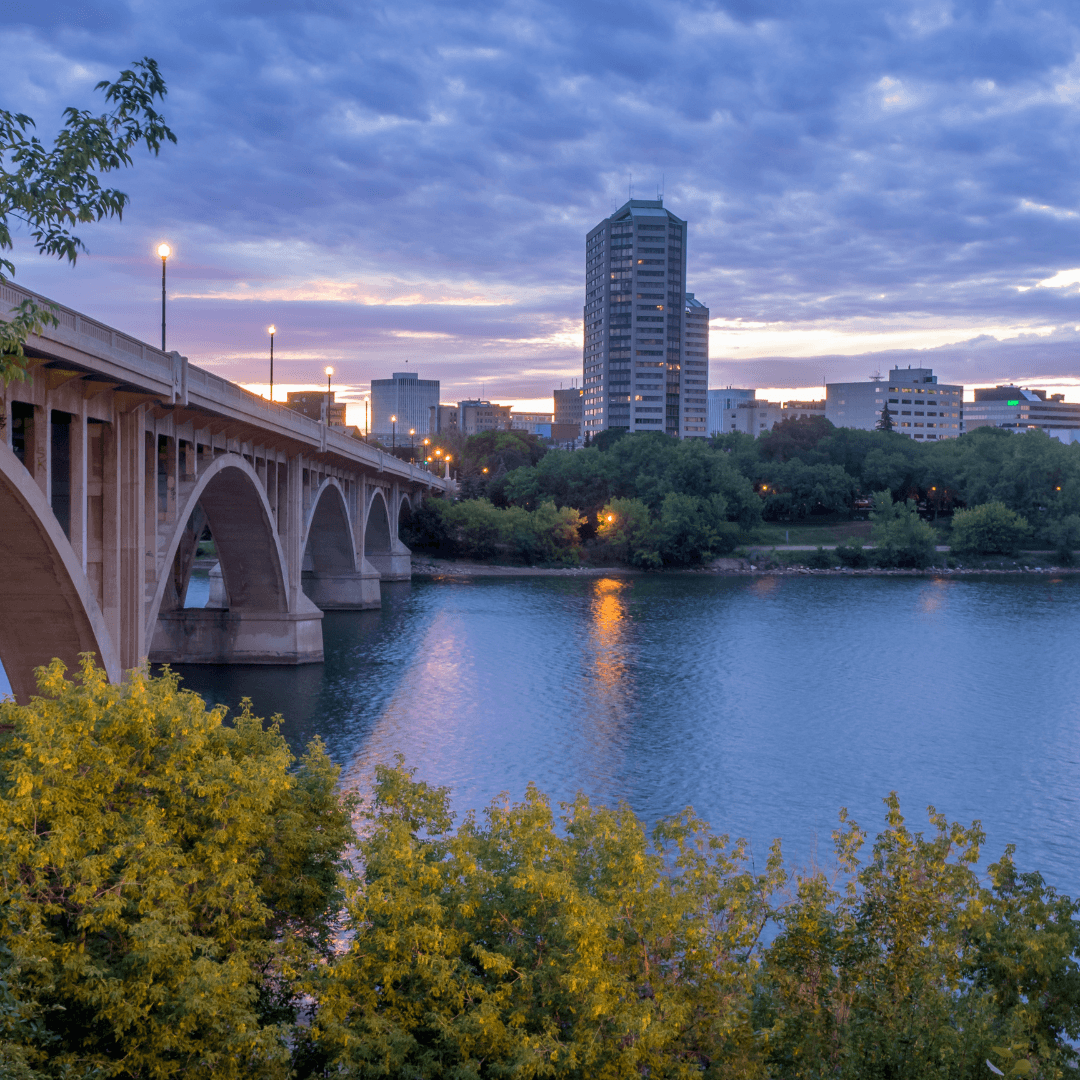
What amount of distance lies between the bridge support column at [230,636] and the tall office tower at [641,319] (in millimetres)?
140534

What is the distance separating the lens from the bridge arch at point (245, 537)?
37.3 m

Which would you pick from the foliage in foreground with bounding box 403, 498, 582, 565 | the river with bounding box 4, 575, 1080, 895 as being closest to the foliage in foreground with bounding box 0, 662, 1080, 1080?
the river with bounding box 4, 575, 1080, 895

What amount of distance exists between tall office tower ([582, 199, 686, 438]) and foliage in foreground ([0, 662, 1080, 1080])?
6657 inches

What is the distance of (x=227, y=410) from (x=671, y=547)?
224 ft

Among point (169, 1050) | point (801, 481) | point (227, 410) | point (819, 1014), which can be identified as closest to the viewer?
point (169, 1050)

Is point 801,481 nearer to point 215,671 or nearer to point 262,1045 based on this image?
point 215,671

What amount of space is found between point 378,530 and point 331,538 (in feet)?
63.5

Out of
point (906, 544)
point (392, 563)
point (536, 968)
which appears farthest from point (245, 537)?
point (906, 544)

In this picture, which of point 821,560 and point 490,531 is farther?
point 821,560

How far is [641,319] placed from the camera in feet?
590

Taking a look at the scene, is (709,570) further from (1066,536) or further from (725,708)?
(725,708)

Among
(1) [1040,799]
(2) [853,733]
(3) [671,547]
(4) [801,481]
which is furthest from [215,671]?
(4) [801,481]

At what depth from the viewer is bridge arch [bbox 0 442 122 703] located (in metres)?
18.1

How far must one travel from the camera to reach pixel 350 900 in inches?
431
